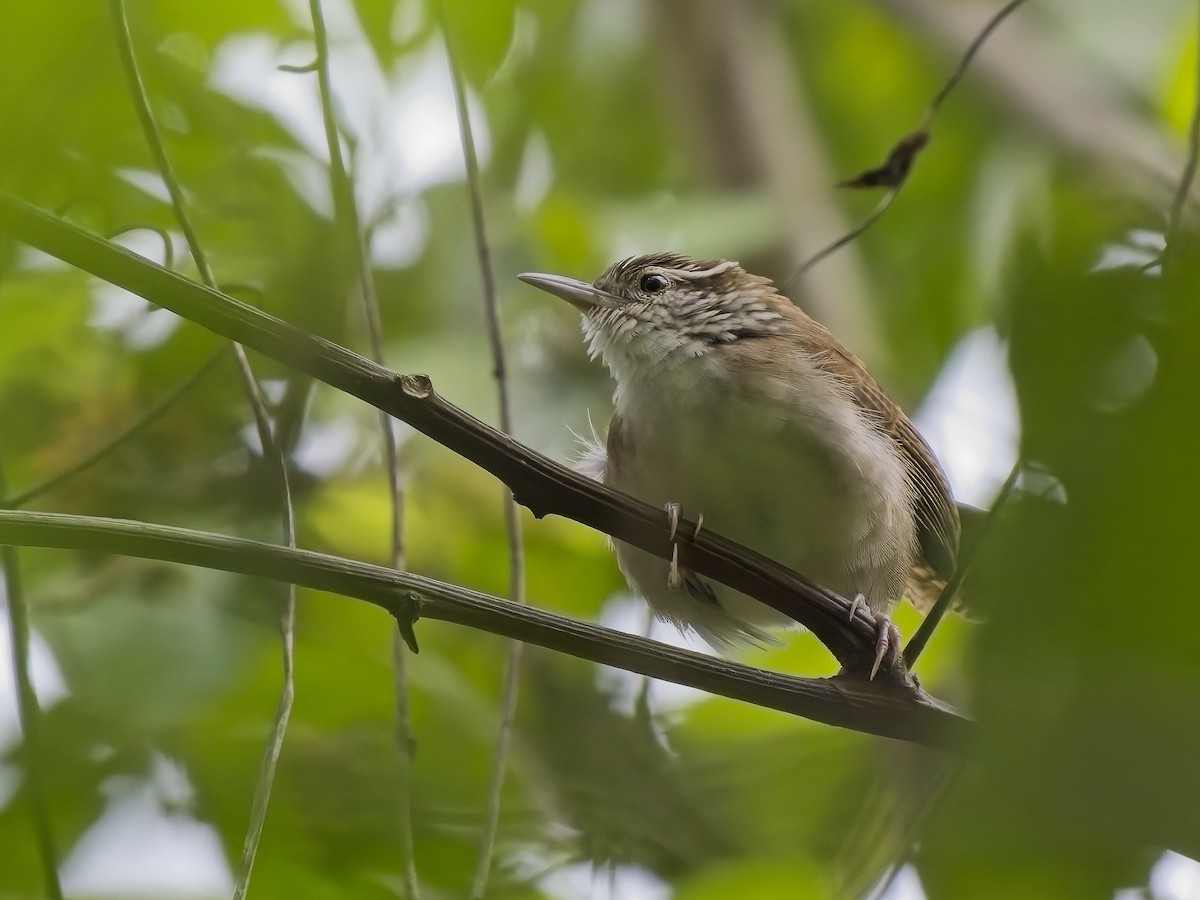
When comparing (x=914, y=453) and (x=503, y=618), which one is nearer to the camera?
(x=503, y=618)

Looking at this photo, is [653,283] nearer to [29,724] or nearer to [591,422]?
[591,422]

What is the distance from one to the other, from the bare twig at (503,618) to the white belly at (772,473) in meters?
0.77

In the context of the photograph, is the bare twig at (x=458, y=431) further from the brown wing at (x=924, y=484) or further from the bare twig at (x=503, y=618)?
the brown wing at (x=924, y=484)

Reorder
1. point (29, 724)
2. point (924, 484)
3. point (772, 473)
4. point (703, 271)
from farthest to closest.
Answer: point (703, 271) < point (924, 484) < point (772, 473) < point (29, 724)

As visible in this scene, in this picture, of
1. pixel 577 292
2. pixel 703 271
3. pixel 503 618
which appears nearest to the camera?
pixel 503 618

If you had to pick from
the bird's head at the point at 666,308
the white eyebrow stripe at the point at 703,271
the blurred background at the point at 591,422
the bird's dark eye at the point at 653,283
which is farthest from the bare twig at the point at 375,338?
the white eyebrow stripe at the point at 703,271

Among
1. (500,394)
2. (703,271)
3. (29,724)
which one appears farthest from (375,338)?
(703,271)

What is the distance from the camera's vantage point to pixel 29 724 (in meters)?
2.00

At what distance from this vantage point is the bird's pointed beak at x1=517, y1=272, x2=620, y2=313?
3500mm

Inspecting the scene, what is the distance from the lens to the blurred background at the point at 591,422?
2.20ft

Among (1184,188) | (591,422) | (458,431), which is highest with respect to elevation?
(1184,188)

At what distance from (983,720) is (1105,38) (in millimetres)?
5003

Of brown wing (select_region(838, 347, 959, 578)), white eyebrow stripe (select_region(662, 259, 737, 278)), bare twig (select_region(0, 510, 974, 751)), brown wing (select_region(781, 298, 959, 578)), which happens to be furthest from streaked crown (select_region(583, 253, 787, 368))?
bare twig (select_region(0, 510, 974, 751))

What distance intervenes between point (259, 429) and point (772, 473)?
1099 millimetres
